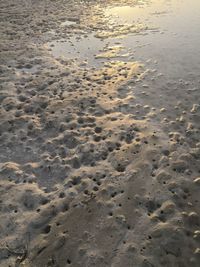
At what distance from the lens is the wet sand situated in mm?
8086

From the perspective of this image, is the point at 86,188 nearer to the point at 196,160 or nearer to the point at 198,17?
the point at 196,160

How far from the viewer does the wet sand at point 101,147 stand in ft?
26.5

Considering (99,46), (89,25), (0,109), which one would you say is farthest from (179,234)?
(89,25)

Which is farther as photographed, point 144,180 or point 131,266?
point 144,180

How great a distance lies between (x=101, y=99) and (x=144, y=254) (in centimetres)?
663

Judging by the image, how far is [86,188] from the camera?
949cm

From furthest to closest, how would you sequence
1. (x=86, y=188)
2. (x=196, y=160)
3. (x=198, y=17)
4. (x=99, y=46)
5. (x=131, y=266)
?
(x=198, y=17) → (x=99, y=46) → (x=196, y=160) → (x=86, y=188) → (x=131, y=266)

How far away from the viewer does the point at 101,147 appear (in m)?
10.9

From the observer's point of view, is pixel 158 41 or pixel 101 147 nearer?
pixel 101 147

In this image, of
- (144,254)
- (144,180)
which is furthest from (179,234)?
(144,180)

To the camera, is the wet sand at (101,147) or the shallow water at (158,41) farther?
the shallow water at (158,41)

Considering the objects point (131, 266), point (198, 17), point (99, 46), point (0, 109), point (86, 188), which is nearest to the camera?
point (131, 266)

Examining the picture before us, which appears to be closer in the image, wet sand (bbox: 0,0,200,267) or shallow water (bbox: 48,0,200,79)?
wet sand (bbox: 0,0,200,267)

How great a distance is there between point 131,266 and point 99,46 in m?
12.3
